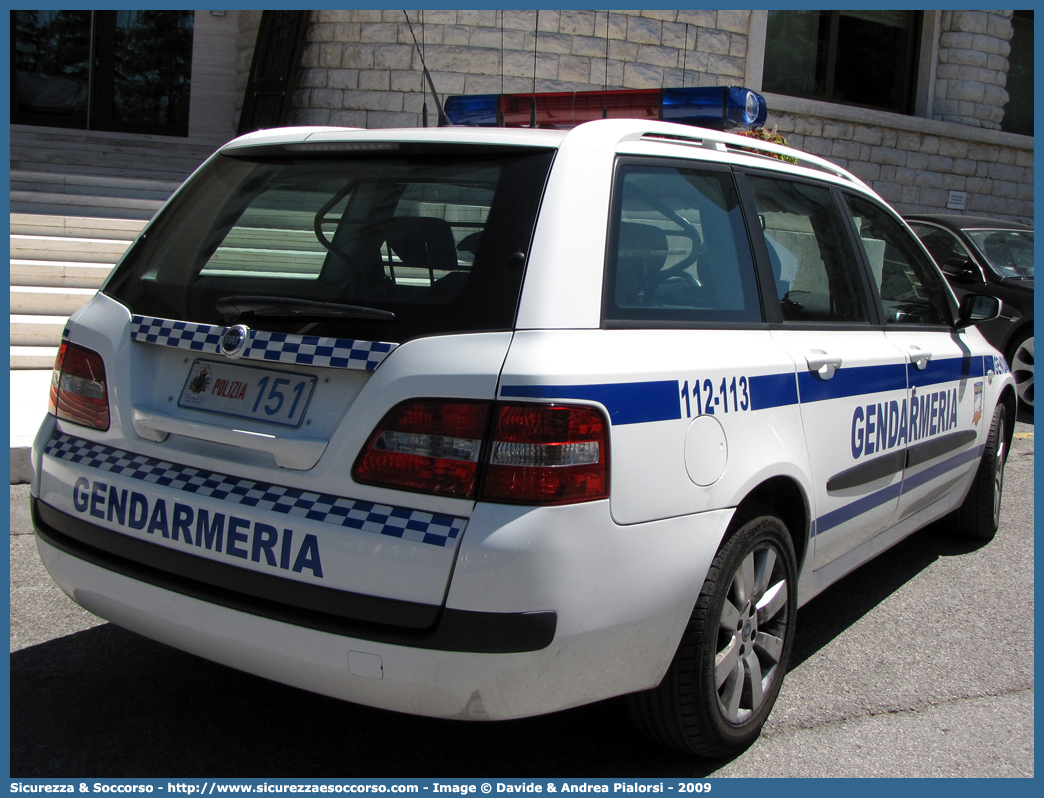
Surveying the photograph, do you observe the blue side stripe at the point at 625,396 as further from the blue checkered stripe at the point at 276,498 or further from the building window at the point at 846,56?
the building window at the point at 846,56

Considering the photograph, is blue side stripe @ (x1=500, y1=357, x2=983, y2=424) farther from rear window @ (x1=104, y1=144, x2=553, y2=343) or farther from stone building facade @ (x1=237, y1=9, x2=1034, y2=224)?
stone building facade @ (x1=237, y1=9, x2=1034, y2=224)

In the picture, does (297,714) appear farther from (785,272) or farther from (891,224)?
(891,224)

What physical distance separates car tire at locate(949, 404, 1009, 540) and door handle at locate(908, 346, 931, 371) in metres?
1.11

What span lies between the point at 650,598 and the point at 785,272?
1.27 m

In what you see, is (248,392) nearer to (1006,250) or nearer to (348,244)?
(348,244)

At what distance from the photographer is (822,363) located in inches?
111

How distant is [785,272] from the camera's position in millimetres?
2914

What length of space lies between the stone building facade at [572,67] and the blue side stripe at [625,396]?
Answer: 1014cm

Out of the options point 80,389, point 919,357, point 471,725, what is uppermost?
point 919,357

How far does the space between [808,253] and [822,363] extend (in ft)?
1.60

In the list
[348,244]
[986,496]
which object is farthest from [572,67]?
[348,244]

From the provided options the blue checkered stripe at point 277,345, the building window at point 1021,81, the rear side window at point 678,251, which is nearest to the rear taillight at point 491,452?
the blue checkered stripe at point 277,345

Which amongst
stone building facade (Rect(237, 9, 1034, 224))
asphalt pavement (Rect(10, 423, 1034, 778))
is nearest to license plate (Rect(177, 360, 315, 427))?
asphalt pavement (Rect(10, 423, 1034, 778))

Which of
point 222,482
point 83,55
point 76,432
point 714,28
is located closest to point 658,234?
point 222,482
